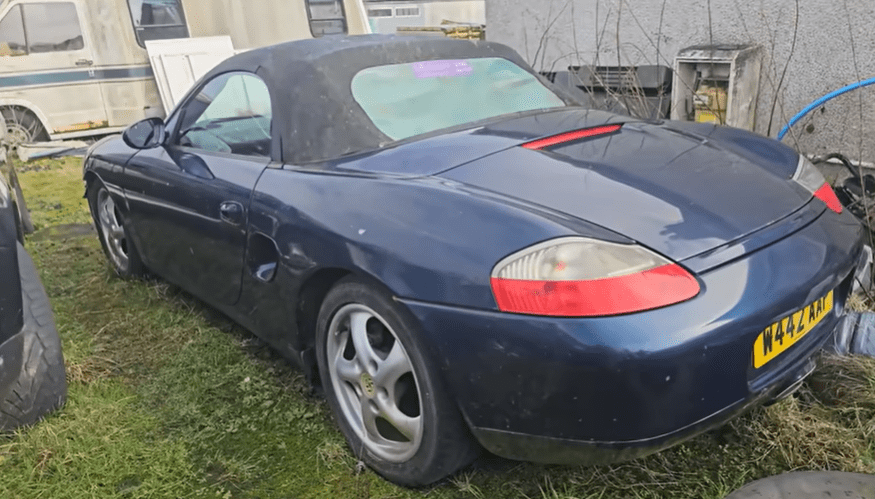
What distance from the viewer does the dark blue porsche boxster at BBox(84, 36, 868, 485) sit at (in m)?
1.70

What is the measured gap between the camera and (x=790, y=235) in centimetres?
196

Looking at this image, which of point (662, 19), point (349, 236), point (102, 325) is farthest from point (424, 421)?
point (662, 19)

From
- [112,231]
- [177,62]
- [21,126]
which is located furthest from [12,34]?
[112,231]

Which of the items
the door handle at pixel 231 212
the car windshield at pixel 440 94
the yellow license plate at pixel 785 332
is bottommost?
the yellow license plate at pixel 785 332

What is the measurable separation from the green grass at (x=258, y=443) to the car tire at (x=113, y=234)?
0.77m

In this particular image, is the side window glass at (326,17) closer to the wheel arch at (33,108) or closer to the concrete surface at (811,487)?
the wheel arch at (33,108)

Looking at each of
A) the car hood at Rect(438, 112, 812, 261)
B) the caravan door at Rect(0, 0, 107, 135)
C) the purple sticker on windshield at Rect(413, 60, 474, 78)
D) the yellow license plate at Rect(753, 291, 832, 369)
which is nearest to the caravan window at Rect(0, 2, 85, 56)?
the caravan door at Rect(0, 0, 107, 135)

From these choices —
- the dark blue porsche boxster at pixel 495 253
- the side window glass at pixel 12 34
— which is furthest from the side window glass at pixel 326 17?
the dark blue porsche boxster at pixel 495 253

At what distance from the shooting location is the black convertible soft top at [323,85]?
2.51 meters

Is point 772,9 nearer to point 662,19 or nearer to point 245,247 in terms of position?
point 662,19

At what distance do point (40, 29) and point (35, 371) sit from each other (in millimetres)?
7838

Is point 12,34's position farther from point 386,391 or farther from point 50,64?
point 386,391

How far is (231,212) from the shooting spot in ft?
8.75

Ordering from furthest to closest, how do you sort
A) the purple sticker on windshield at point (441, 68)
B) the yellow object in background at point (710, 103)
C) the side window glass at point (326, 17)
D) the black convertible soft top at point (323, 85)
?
the side window glass at point (326, 17), the yellow object in background at point (710, 103), the purple sticker on windshield at point (441, 68), the black convertible soft top at point (323, 85)
